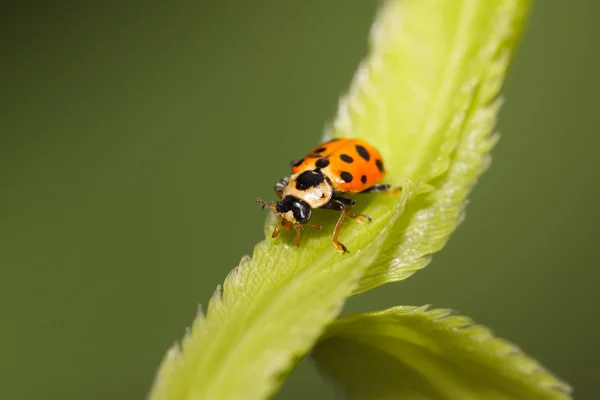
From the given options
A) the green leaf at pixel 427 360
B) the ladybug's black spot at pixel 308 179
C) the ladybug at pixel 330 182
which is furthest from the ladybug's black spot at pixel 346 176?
the green leaf at pixel 427 360

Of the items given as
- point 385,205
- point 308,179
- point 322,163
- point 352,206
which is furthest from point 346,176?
point 385,205

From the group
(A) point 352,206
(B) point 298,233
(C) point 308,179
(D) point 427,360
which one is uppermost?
(C) point 308,179

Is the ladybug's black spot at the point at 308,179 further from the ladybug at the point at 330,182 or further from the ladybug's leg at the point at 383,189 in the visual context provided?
the ladybug's leg at the point at 383,189

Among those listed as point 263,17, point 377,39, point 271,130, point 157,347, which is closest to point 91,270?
point 157,347

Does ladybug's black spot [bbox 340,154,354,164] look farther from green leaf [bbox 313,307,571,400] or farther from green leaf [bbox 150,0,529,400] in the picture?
green leaf [bbox 313,307,571,400]

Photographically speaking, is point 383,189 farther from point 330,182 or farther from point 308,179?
point 308,179

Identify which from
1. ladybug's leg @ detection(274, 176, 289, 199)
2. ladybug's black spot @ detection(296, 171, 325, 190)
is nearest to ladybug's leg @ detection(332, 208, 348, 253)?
ladybug's black spot @ detection(296, 171, 325, 190)

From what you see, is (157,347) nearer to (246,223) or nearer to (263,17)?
(246,223)
